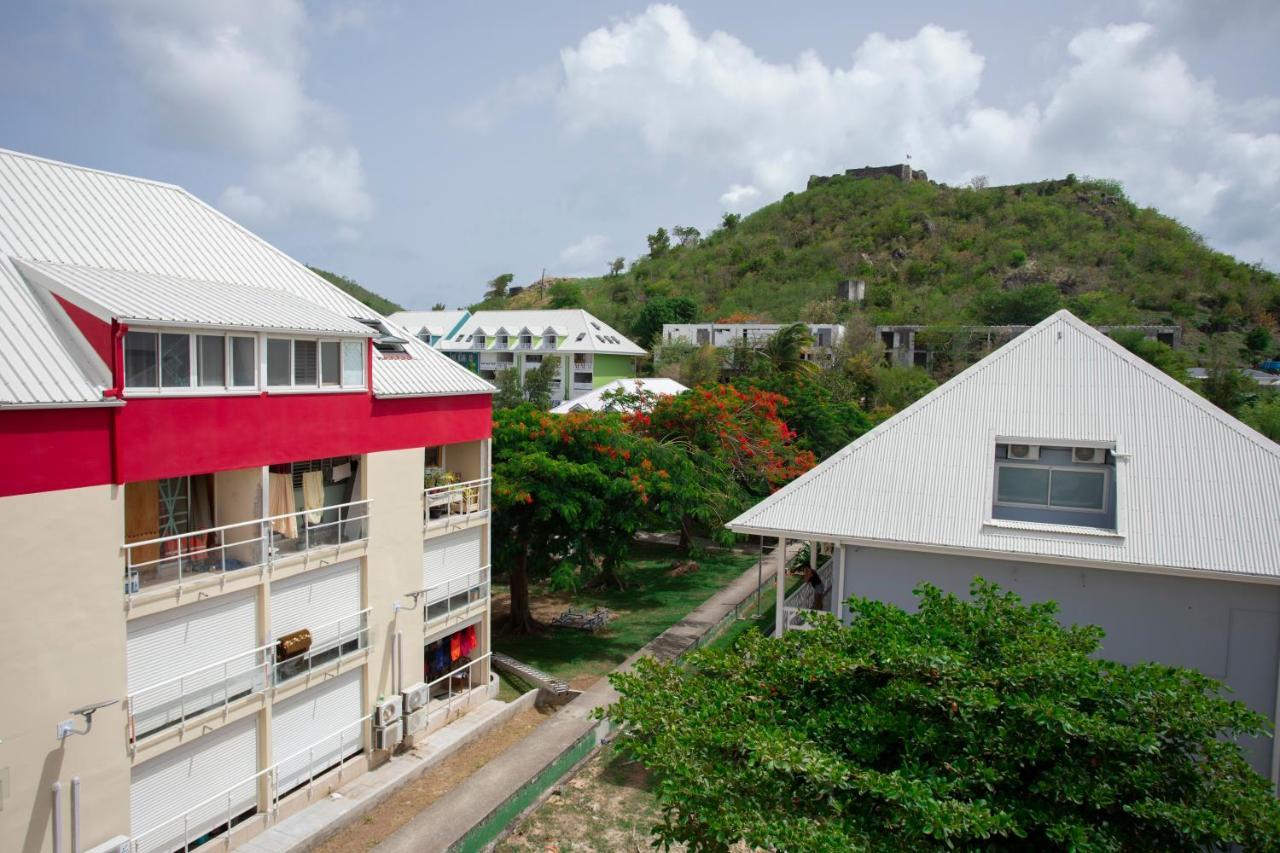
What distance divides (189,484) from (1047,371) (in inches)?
580

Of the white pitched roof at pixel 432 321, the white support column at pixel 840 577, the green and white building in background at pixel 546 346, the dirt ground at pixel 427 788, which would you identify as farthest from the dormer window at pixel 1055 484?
the white pitched roof at pixel 432 321

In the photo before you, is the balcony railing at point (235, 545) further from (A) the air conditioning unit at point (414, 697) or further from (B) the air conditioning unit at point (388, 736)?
(B) the air conditioning unit at point (388, 736)

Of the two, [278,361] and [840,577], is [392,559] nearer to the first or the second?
[278,361]

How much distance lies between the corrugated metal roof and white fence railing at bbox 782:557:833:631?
29.8ft

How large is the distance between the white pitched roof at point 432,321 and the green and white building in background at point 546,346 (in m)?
0.15

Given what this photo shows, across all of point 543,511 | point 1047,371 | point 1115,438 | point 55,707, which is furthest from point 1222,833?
point 543,511

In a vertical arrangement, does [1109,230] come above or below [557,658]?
above

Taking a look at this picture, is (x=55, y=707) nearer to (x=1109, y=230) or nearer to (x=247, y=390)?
(x=247, y=390)

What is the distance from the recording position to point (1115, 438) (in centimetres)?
1339

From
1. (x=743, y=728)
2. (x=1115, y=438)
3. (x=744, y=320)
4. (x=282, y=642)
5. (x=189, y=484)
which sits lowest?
(x=282, y=642)

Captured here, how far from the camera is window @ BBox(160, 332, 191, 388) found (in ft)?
37.6

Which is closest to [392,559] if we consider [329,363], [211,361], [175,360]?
[329,363]

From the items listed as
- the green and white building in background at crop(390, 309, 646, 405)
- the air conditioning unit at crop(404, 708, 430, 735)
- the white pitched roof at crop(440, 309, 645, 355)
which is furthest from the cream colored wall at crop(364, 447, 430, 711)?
the white pitched roof at crop(440, 309, 645, 355)

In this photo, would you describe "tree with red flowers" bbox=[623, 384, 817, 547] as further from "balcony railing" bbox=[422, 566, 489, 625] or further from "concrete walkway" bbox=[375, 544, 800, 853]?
"concrete walkway" bbox=[375, 544, 800, 853]
